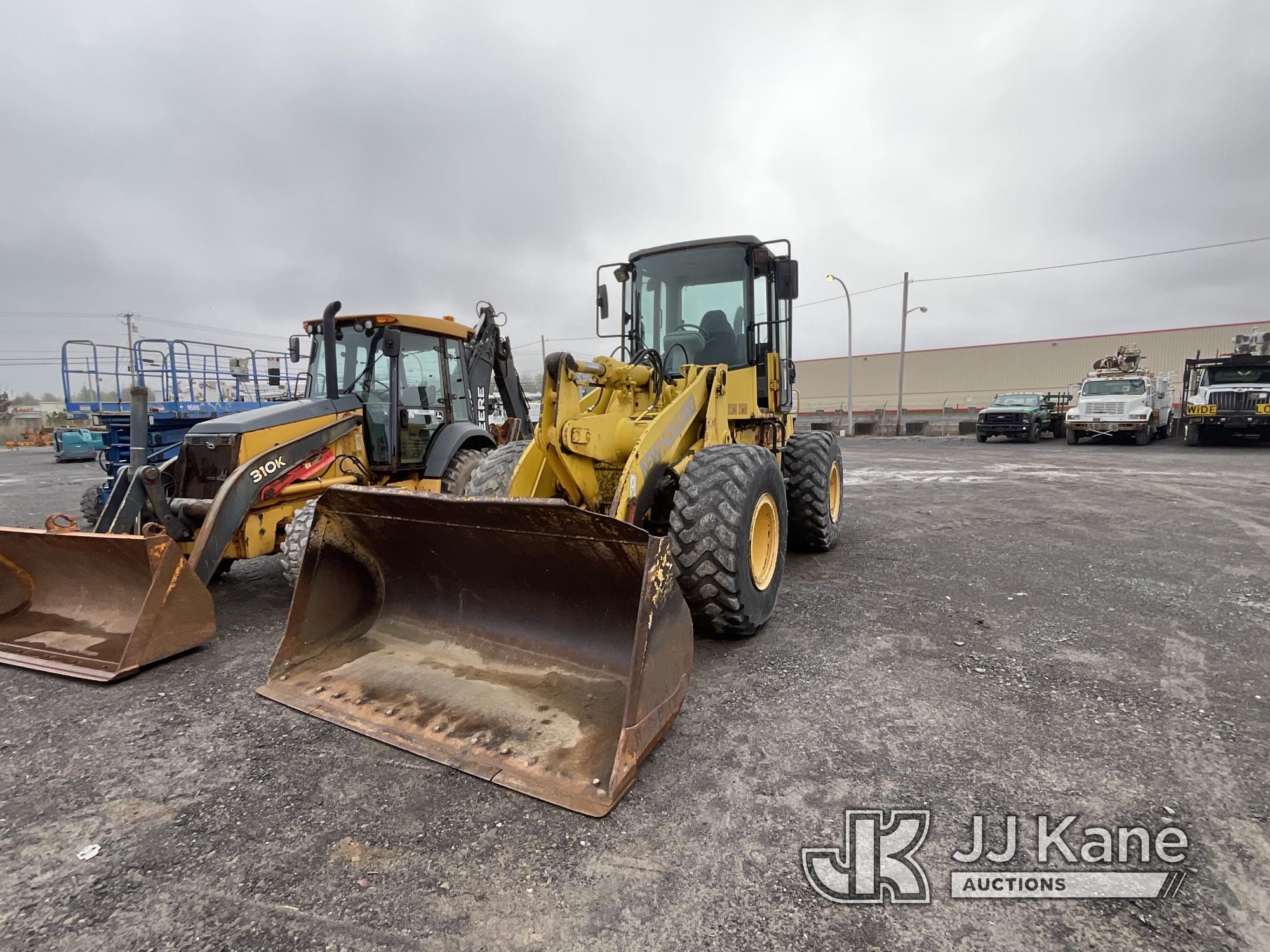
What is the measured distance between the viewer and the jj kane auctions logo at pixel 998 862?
6.15 feet

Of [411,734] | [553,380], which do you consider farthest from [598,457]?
[411,734]

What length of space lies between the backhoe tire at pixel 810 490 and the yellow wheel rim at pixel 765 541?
55.7 inches

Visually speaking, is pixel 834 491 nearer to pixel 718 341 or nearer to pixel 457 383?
pixel 718 341

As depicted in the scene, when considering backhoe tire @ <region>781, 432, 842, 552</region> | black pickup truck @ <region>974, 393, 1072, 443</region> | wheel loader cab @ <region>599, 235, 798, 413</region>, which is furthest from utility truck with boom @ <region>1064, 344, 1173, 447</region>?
wheel loader cab @ <region>599, 235, 798, 413</region>

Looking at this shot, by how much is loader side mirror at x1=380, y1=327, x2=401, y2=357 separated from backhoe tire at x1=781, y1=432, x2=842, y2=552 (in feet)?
11.8

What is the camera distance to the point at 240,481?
172 inches

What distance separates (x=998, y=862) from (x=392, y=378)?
5.47 metres

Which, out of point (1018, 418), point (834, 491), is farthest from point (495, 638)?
point (1018, 418)

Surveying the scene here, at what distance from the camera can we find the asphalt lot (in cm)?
178

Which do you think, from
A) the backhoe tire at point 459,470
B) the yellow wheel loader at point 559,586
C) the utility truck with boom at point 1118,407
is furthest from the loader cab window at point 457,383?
the utility truck with boom at point 1118,407

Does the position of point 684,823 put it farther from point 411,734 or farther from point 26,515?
point 26,515

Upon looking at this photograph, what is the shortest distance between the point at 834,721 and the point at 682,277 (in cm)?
369

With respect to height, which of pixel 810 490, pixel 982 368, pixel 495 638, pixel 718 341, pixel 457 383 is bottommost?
pixel 495 638

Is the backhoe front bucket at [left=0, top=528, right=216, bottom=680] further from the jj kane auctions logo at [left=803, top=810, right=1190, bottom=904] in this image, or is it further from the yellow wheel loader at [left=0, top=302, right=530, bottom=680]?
the jj kane auctions logo at [left=803, top=810, right=1190, bottom=904]
